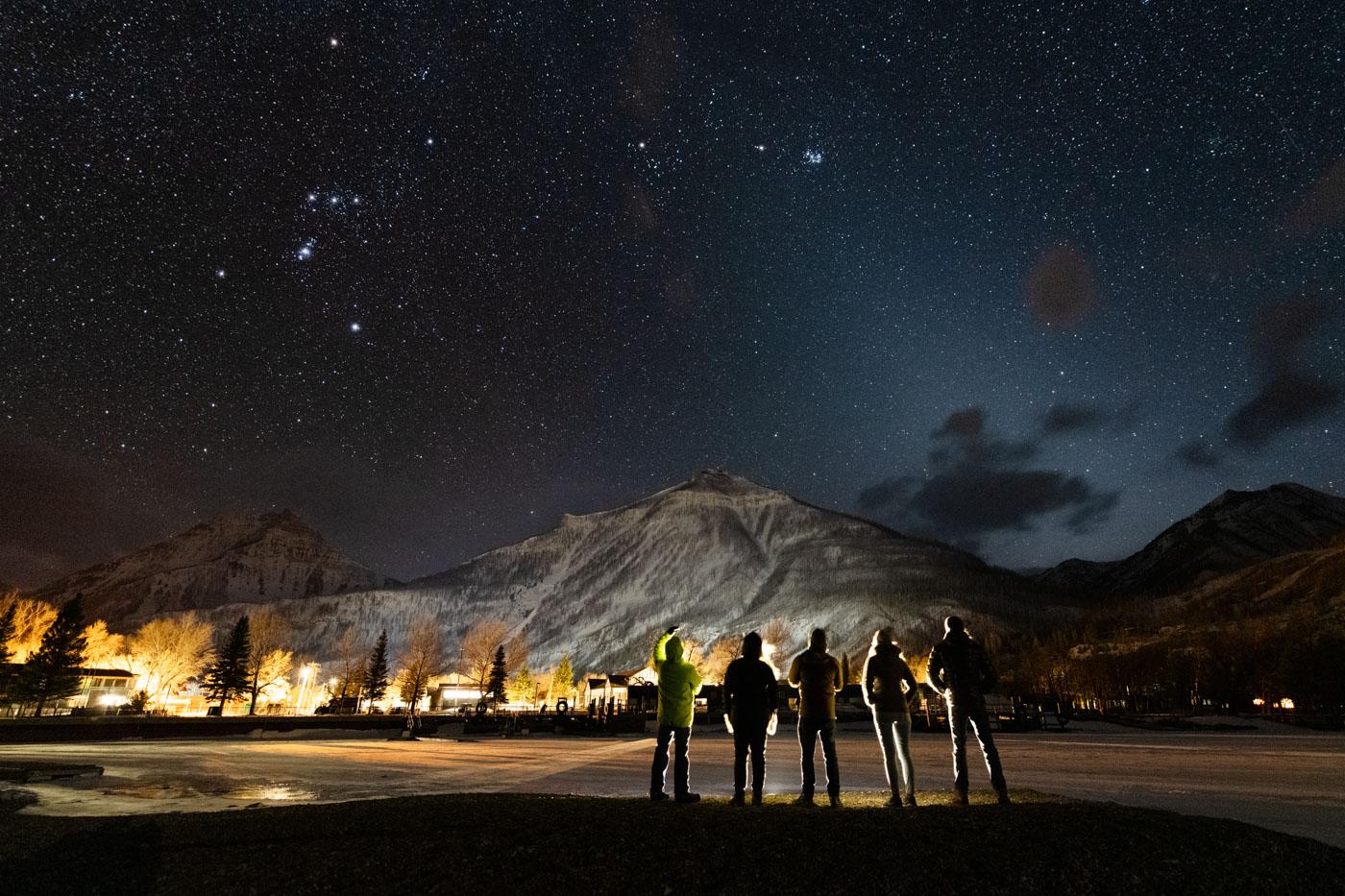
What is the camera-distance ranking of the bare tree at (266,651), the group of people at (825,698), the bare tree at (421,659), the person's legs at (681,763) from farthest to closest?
the bare tree at (421,659) → the bare tree at (266,651) → the group of people at (825,698) → the person's legs at (681,763)

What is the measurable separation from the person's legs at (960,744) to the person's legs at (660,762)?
3587 millimetres

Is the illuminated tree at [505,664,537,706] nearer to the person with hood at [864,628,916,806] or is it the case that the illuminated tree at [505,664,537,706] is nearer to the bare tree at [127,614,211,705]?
the bare tree at [127,614,211,705]

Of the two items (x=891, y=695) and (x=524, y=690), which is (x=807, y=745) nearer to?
(x=891, y=695)

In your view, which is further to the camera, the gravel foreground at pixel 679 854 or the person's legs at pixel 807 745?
the person's legs at pixel 807 745

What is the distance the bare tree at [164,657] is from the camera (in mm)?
90562

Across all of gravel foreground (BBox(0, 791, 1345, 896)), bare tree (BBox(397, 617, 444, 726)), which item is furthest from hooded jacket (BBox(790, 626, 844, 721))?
bare tree (BBox(397, 617, 444, 726))

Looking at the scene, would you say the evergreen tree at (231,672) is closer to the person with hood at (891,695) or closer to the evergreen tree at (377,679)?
the evergreen tree at (377,679)

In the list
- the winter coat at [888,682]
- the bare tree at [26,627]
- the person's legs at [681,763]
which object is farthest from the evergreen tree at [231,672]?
the winter coat at [888,682]

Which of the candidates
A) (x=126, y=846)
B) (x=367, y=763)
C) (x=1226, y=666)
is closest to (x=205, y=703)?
(x=367, y=763)

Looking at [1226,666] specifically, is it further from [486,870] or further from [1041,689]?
[486,870]

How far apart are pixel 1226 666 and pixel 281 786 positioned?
13057 cm

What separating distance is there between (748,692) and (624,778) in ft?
22.4

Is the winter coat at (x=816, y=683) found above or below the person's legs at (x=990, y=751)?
above

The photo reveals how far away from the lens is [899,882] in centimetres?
475
